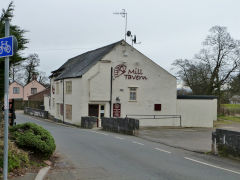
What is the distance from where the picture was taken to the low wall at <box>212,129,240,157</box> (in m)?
11.9

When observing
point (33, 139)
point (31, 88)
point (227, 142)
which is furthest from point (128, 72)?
point (31, 88)

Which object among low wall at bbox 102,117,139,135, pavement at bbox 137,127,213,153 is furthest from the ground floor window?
pavement at bbox 137,127,213,153

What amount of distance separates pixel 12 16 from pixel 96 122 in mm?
19159

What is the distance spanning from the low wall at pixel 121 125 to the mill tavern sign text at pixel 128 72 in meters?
6.50

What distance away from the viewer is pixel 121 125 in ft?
74.1

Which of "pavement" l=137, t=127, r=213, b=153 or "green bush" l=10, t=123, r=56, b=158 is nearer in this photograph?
"green bush" l=10, t=123, r=56, b=158

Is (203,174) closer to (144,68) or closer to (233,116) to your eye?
(144,68)

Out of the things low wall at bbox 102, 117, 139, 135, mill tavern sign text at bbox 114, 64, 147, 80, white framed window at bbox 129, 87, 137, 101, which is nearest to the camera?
low wall at bbox 102, 117, 139, 135

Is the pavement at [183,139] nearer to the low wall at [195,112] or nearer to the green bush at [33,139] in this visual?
the green bush at [33,139]

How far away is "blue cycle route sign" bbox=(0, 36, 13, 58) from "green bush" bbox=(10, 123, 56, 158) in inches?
150

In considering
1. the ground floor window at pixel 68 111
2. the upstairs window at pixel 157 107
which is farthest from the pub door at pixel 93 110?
the upstairs window at pixel 157 107

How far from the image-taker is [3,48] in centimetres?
598

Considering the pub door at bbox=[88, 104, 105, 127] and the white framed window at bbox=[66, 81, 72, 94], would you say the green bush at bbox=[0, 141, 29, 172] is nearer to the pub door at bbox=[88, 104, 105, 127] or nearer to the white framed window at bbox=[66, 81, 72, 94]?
the pub door at bbox=[88, 104, 105, 127]

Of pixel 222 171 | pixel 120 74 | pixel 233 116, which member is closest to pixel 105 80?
pixel 120 74
